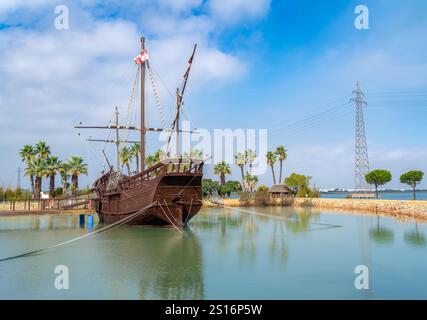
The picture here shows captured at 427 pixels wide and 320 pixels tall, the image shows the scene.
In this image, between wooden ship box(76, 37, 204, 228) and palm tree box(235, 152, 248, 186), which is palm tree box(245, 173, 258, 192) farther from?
wooden ship box(76, 37, 204, 228)

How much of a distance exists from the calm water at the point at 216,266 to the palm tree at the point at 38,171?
28.5 metres

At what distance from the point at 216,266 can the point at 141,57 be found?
20.2 metres

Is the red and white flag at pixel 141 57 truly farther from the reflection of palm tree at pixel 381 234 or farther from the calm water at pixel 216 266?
the reflection of palm tree at pixel 381 234

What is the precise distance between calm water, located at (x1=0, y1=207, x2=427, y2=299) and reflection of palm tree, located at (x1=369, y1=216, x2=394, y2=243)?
0.53 ft

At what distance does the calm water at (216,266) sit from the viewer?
10.6m

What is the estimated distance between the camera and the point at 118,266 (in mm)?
13844

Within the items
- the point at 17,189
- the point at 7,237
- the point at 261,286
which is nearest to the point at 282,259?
the point at 261,286

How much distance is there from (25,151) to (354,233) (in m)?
43.7

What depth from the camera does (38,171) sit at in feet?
161

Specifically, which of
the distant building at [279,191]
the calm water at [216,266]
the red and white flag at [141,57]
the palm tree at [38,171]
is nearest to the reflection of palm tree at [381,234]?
the calm water at [216,266]

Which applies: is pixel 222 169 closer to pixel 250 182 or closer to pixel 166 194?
pixel 250 182

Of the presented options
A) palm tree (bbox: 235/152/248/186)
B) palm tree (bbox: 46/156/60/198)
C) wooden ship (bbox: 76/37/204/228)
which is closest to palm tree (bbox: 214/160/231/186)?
palm tree (bbox: 235/152/248/186)

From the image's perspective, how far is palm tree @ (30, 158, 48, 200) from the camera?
49016mm
